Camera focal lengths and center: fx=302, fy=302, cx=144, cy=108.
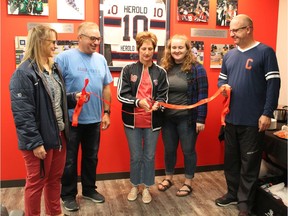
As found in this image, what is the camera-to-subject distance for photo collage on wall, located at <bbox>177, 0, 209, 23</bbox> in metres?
3.33

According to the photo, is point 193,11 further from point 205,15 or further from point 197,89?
point 197,89

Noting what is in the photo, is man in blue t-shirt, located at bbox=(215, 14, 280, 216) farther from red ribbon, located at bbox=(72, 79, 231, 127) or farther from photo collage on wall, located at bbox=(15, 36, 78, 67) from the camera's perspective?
photo collage on wall, located at bbox=(15, 36, 78, 67)

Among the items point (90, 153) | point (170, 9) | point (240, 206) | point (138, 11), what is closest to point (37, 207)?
Result: point (90, 153)

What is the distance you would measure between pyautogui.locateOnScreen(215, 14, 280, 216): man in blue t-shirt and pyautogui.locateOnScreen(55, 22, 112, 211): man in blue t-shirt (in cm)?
112

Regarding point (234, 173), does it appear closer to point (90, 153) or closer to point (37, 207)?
point (90, 153)

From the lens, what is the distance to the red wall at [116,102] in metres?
2.98

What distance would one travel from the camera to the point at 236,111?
258 cm

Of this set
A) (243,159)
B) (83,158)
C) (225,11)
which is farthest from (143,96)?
(225,11)

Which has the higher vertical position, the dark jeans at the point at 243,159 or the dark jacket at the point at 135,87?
the dark jacket at the point at 135,87

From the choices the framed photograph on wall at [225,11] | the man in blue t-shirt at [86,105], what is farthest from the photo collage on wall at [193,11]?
the man in blue t-shirt at [86,105]

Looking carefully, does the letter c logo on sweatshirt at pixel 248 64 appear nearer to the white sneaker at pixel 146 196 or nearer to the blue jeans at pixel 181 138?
the blue jeans at pixel 181 138

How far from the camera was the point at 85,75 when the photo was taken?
2.54m

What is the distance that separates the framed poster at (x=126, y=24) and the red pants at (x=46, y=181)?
4.33 feet

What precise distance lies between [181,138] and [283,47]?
1.74m
